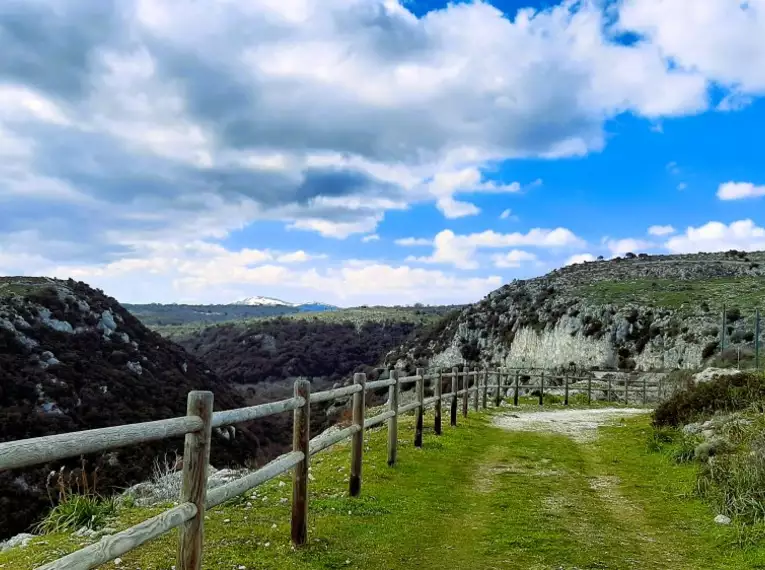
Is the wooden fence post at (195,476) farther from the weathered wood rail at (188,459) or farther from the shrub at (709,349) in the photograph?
the shrub at (709,349)

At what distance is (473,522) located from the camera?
827 cm

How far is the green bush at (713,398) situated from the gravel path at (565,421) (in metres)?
2.14

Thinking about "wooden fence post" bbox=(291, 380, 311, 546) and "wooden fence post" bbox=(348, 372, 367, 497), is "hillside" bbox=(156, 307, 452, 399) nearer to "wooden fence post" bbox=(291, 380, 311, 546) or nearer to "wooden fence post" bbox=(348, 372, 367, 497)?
"wooden fence post" bbox=(348, 372, 367, 497)

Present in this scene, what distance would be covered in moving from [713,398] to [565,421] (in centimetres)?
691

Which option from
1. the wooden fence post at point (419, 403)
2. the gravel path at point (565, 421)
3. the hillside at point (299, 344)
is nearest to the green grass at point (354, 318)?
the hillside at point (299, 344)

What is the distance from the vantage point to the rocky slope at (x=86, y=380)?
1254 inches

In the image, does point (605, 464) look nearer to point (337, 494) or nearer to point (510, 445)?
point (510, 445)

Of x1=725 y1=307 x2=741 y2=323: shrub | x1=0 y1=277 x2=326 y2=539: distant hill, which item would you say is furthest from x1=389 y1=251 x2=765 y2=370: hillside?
x1=0 y1=277 x2=326 y2=539: distant hill

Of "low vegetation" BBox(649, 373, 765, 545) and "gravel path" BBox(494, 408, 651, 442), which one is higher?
"low vegetation" BBox(649, 373, 765, 545)

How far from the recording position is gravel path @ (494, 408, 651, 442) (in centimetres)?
1856

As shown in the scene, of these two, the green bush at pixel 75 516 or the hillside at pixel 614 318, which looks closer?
the green bush at pixel 75 516

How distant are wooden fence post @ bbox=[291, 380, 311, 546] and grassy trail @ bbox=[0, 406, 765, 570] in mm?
214

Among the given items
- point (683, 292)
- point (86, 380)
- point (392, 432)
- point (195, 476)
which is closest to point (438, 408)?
point (392, 432)

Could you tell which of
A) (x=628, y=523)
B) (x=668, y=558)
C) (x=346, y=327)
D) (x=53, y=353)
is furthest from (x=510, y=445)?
(x=346, y=327)
